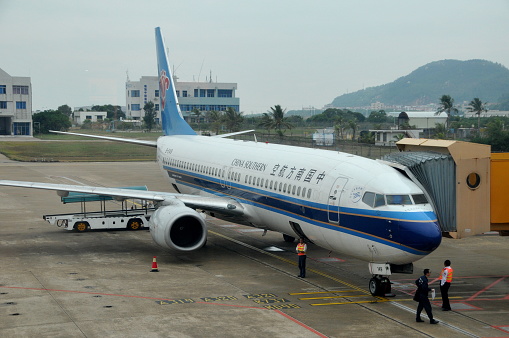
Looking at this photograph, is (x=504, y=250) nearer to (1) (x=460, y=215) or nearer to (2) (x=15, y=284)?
(1) (x=460, y=215)

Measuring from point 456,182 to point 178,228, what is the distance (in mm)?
11693

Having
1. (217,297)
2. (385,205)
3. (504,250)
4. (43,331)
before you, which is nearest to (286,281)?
(217,297)

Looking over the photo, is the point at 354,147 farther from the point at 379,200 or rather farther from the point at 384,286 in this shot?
the point at 379,200

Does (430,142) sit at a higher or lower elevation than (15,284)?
higher

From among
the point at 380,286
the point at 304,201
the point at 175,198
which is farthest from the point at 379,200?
the point at 175,198

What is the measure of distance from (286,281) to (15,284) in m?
→ 9.37

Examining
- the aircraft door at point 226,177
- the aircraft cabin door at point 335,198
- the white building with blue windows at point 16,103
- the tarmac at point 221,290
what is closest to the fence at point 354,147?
the aircraft door at point 226,177

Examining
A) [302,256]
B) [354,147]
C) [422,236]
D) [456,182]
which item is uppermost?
[354,147]

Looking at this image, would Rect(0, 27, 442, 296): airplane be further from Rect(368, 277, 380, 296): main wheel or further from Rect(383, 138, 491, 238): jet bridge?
Rect(383, 138, 491, 238): jet bridge

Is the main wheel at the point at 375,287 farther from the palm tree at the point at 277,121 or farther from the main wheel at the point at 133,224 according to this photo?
the palm tree at the point at 277,121

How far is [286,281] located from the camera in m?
24.5

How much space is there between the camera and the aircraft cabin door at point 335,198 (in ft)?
74.4

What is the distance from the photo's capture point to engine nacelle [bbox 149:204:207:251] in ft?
88.9

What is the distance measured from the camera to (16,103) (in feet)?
461
